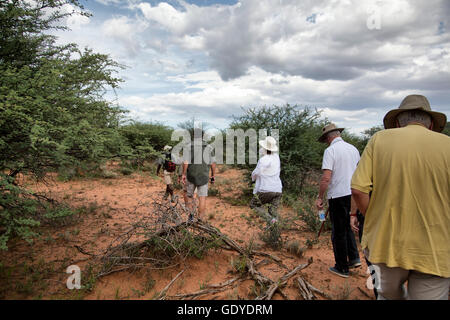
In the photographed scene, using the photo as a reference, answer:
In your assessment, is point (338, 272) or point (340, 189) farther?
point (338, 272)

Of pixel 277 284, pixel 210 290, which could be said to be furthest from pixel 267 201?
pixel 210 290

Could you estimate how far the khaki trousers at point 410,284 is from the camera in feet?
6.24

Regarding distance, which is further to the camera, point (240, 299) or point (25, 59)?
point (25, 59)

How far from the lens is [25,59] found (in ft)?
15.8

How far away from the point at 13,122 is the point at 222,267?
3520mm

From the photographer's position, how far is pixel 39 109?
3631 mm

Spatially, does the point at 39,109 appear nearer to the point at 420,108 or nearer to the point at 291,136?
the point at 420,108

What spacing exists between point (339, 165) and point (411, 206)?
1.80 metres

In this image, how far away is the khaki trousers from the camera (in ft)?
6.24

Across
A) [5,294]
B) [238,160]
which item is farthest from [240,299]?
[238,160]
